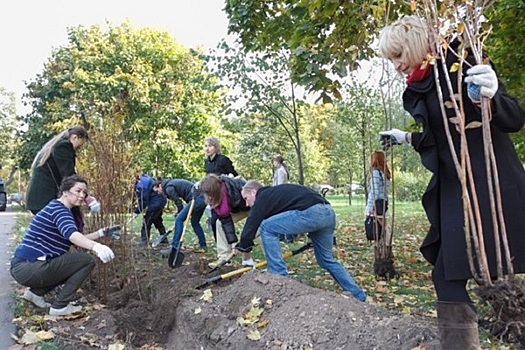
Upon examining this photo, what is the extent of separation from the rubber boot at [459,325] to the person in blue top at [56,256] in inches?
122

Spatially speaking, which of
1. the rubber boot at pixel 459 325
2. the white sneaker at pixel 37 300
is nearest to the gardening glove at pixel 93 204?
the white sneaker at pixel 37 300

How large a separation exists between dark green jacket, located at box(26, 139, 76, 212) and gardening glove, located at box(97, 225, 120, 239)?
0.71 metres

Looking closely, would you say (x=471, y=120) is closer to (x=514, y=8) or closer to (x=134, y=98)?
(x=514, y=8)

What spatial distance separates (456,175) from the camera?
7.97 ft

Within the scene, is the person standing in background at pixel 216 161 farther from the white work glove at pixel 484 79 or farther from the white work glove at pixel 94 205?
the white work glove at pixel 484 79

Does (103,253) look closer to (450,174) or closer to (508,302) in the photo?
(450,174)

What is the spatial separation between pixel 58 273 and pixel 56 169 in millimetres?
1300

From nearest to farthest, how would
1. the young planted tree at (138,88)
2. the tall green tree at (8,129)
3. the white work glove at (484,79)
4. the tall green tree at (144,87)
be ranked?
the white work glove at (484,79), the young planted tree at (138,88), the tall green tree at (144,87), the tall green tree at (8,129)

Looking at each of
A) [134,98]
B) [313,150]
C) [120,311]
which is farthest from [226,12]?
[313,150]

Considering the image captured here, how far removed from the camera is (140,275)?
5.39 m

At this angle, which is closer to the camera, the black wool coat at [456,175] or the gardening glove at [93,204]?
the black wool coat at [456,175]

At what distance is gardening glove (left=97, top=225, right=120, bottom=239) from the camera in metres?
5.08

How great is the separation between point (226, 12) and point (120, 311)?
523 centimetres

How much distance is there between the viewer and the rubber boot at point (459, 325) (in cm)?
245
